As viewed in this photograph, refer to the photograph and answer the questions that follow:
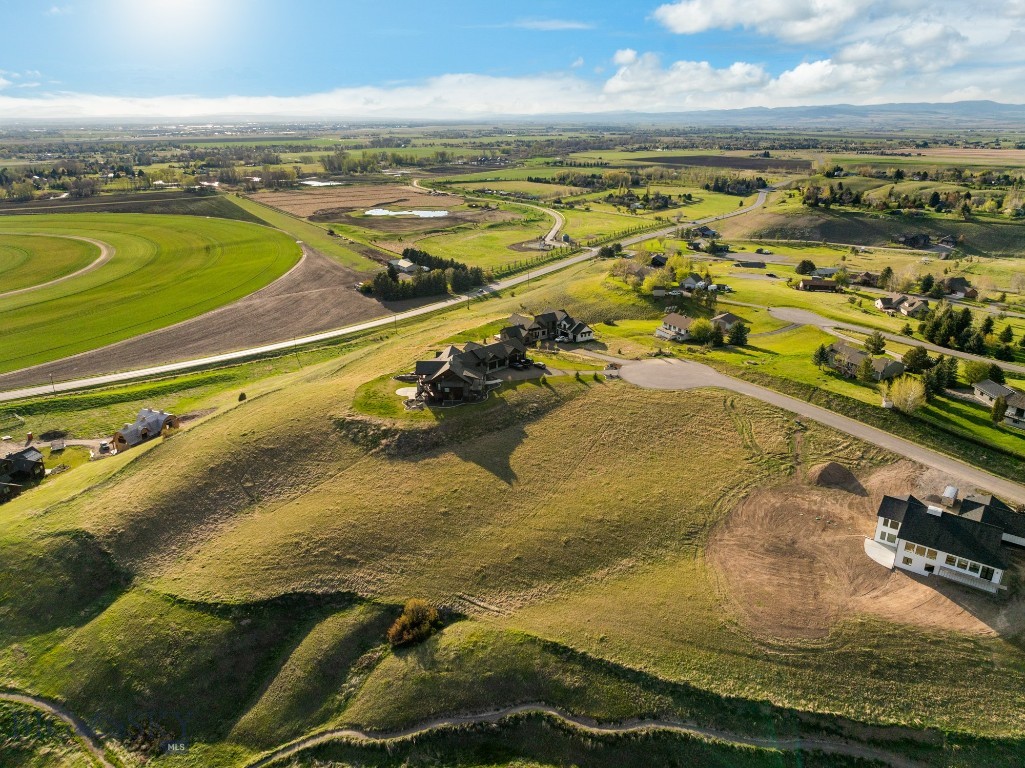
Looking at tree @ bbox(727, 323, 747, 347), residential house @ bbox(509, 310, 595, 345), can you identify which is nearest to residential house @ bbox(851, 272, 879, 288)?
tree @ bbox(727, 323, 747, 347)

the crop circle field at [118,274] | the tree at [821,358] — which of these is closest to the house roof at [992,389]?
the tree at [821,358]

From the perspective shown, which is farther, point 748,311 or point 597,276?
point 597,276

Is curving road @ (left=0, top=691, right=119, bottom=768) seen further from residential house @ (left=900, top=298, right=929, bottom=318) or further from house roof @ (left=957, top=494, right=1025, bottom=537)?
residential house @ (left=900, top=298, right=929, bottom=318)

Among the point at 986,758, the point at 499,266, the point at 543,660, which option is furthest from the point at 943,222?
the point at 543,660

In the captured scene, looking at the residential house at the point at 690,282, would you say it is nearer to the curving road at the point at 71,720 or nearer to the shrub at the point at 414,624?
the shrub at the point at 414,624

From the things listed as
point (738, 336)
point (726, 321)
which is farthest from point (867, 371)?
point (726, 321)

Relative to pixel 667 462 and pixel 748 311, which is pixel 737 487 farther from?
pixel 748 311

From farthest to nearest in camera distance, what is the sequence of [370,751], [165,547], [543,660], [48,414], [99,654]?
1. [48,414]
2. [165,547]
3. [99,654]
4. [543,660]
5. [370,751]
